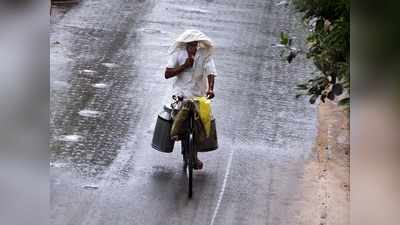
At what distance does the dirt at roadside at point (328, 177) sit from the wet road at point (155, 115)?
0.10 metres

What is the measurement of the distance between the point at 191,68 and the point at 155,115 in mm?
1723

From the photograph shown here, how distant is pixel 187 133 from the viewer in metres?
6.45

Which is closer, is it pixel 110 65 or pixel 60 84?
pixel 60 84

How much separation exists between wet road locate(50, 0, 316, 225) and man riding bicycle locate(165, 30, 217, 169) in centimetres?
88

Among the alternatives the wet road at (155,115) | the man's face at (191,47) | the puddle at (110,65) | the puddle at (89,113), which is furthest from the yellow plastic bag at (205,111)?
the puddle at (110,65)

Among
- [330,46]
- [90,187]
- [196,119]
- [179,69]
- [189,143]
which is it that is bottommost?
[90,187]

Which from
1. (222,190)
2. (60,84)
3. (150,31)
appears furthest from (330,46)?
(150,31)

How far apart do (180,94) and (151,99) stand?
1.96 metres

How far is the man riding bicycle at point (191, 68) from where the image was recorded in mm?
6359

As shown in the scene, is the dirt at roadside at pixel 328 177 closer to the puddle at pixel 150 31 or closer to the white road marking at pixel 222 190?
the white road marking at pixel 222 190

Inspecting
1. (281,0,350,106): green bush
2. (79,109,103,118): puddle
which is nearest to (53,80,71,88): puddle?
(79,109,103,118): puddle

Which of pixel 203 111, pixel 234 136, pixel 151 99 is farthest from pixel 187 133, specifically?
pixel 151 99

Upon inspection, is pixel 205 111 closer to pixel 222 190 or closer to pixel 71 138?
pixel 222 190

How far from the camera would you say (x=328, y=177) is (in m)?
7.13
